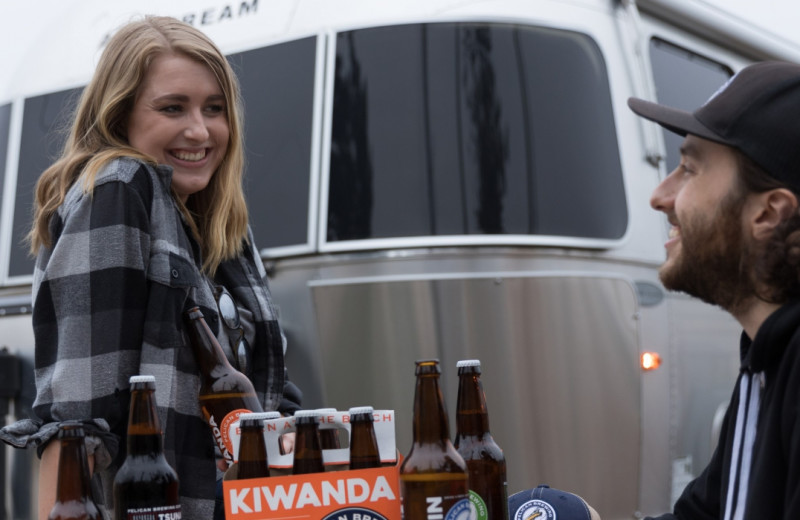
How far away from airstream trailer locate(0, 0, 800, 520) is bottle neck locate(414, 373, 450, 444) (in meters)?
2.15

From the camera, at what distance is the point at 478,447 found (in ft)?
6.03

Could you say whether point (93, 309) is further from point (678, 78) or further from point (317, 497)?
point (678, 78)

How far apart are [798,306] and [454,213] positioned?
216 centimetres

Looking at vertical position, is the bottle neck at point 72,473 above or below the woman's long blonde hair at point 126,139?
below

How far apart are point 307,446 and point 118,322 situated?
2.13ft

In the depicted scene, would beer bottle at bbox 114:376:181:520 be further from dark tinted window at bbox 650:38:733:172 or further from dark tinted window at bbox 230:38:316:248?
dark tinted window at bbox 650:38:733:172

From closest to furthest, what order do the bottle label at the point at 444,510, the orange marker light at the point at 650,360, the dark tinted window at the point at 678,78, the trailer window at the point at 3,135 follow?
the bottle label at the point at 444,510, the orange marker light at the point at 650,360, the dark tinted window at the point at 678,78, the trailer window at the point at 3,135

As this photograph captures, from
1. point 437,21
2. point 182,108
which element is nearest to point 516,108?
point 437,21

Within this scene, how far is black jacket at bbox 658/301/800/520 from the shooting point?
1.72 m

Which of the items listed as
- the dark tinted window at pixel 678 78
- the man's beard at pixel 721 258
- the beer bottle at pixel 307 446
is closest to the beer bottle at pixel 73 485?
the beer bottle at pixel 307 446

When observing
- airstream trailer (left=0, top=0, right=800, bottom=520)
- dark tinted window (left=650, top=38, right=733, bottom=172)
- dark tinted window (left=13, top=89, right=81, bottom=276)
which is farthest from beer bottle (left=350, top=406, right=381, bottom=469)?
dark tinted window (left=13, top=89, right=81, bottom=276)

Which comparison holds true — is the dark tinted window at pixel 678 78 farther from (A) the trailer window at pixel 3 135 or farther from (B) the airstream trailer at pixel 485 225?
(A) the trailer window at pixel 3 135

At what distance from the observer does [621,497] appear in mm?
4078

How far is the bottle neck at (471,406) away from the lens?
70.2 inches
